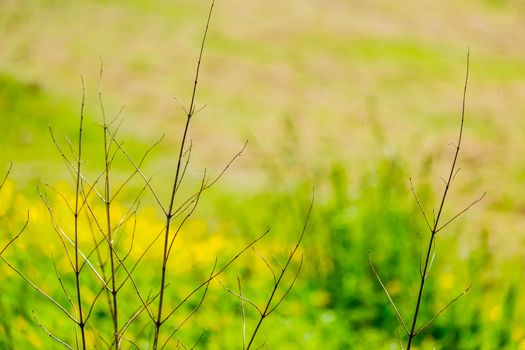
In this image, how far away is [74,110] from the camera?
6.38m

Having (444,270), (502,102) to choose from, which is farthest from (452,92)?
(444,270)

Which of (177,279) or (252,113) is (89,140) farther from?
(177,279)

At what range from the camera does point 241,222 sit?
361 centimetres

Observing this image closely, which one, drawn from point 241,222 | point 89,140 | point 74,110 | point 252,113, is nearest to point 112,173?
point 89,140

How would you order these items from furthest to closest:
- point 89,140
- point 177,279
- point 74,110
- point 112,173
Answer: point 74,110, point 89,140, point 112,173, point 177,279

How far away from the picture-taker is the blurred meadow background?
9.34 feet

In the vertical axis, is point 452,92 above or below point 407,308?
below

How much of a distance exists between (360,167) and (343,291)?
104 inches

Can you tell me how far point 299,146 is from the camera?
5355 millimetres

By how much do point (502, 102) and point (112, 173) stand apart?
12.2 feet

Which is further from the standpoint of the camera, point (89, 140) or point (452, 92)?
point (452, 92)

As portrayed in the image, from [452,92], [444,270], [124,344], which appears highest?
[124,344]

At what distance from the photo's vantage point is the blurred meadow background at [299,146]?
9.34 ft

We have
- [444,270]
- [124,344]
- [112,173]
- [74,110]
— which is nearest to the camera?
[124,344]
